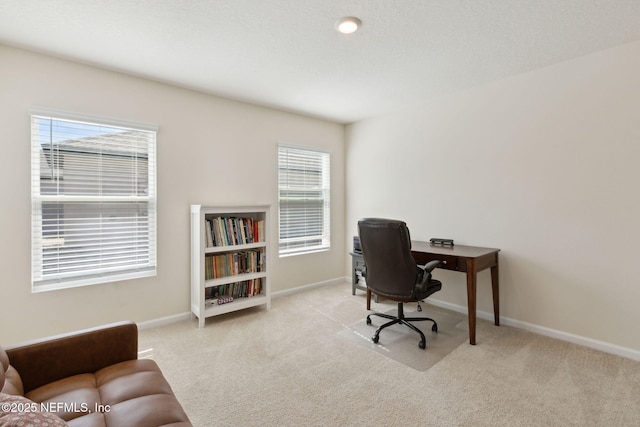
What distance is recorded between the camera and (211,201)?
338 centimetres

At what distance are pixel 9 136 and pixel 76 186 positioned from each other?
540mm

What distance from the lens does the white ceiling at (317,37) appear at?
189cm

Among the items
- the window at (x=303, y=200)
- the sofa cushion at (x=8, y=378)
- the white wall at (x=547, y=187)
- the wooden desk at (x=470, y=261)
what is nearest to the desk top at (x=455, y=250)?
the wooden desk at (x=470, y=261)

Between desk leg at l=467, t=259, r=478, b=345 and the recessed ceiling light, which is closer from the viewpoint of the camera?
the recessed ceiling light

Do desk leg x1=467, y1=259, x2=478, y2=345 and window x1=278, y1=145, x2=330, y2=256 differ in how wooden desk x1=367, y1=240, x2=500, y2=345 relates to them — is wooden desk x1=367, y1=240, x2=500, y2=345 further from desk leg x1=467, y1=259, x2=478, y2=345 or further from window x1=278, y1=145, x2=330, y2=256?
window x1=278, y1=145, x2=330, y2=256

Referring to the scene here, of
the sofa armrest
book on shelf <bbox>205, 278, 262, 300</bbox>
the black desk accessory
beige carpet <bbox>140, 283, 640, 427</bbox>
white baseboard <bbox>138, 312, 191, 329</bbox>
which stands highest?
the black desk accessory

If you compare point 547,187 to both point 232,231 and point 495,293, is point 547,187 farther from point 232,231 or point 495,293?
point 232,231

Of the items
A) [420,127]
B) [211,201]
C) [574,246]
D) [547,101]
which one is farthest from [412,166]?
[211,201]

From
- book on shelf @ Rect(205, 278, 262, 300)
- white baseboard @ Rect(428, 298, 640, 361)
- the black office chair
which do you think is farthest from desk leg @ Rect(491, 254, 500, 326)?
book on shelf @ Rect(205, 278, 262, 300)

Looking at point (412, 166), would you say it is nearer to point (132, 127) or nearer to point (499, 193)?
point (499, 193)

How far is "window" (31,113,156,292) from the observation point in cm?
249

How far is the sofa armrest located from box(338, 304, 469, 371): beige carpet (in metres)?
1.77

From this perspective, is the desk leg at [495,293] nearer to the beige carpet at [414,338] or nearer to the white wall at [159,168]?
the beige carpet at [414,338]

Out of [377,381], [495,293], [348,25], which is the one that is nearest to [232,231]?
[377,381]
